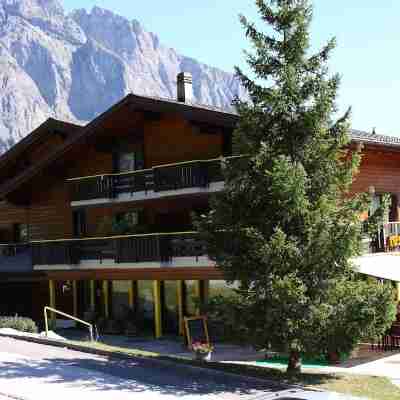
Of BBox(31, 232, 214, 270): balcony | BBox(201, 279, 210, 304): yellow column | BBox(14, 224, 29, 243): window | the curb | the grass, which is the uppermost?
BBox(14, 224, 29, 243): window

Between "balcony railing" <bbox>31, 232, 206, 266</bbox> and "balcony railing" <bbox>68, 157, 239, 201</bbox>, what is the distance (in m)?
2.07

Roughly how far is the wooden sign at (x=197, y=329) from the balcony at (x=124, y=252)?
6.71 feet

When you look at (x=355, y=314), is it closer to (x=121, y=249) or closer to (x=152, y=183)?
(x=121, y=249)

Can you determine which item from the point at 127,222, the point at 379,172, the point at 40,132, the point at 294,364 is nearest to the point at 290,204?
the point at 294,364

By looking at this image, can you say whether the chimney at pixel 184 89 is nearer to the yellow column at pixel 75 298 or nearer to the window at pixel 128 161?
the window at pixel 128 161

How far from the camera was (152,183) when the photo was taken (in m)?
26.5

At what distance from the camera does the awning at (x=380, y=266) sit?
68.8 feet

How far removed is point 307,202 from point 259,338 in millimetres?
3543

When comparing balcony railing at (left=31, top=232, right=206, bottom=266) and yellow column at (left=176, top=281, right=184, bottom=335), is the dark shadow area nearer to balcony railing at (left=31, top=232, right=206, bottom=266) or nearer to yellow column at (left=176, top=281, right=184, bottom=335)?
balcony railing at (left=31, top=232, right=206, bottom=266)

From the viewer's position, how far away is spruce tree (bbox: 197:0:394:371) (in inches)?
611

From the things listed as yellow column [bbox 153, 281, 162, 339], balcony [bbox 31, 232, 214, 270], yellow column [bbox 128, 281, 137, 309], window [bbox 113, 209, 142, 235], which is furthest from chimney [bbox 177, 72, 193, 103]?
yellow column [bbox 153, 281, 162, 339]

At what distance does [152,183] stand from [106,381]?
11553 mm

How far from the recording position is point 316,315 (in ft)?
50.3

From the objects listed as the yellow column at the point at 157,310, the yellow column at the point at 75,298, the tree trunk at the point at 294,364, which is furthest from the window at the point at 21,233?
the tree trunk at the point at 294,364
